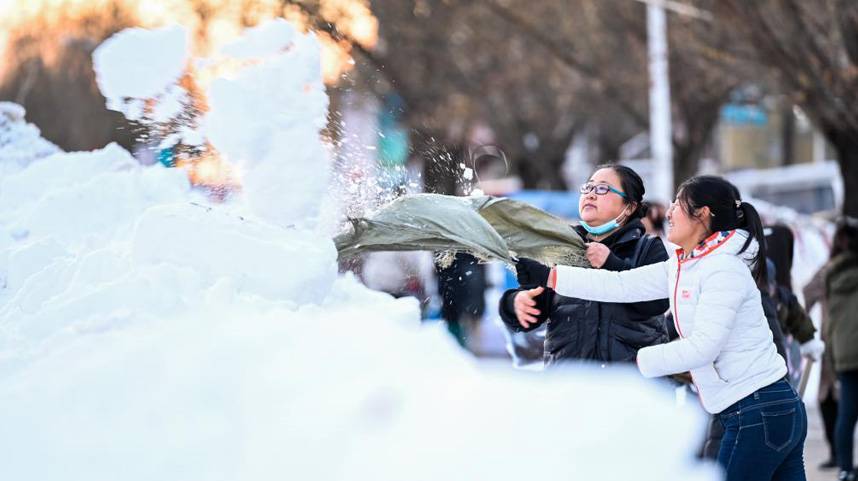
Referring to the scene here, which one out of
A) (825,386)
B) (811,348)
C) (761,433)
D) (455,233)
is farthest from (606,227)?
(825,386)

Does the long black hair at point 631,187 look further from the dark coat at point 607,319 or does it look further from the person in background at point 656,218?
the person in background at point 656,218

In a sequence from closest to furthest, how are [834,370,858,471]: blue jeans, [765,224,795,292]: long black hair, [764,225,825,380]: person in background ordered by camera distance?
[764,225,825,380]: person in background
[765,224,795,292]: long black hair
[834,370,858,471]: blue jeans

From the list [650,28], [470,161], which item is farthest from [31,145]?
[650,28]

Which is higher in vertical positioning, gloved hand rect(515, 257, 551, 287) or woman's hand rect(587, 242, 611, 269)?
woman's hand rect(587, 242, 611, 269)

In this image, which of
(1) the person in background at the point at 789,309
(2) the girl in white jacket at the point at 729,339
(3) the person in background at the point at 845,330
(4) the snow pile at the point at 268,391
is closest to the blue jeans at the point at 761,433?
(2) the girl in white jacket at the point at 729,339

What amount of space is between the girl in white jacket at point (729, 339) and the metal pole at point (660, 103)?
46.3 feet

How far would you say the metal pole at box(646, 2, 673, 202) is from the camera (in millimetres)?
Answer: 18016

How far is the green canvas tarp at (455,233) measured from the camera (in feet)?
12.7

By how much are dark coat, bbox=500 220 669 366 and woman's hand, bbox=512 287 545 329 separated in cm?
3

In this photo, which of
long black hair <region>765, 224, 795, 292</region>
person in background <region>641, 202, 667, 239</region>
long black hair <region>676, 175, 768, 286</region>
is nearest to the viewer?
long black hair <region>676, 175, 768, 286</region>

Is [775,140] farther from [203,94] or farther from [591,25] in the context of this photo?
[203,94]

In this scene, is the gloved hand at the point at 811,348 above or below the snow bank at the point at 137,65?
below

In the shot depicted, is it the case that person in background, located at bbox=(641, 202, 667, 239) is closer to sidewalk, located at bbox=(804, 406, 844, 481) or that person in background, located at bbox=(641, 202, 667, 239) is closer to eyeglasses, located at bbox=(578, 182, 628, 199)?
sidewalk, located at bbox=(804, 406, 844, 481)

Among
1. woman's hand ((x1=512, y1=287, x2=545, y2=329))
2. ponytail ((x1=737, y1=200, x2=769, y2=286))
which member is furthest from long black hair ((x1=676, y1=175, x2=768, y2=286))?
woman's hand ((x1=512, y1=287, x2=545, y2=329))
